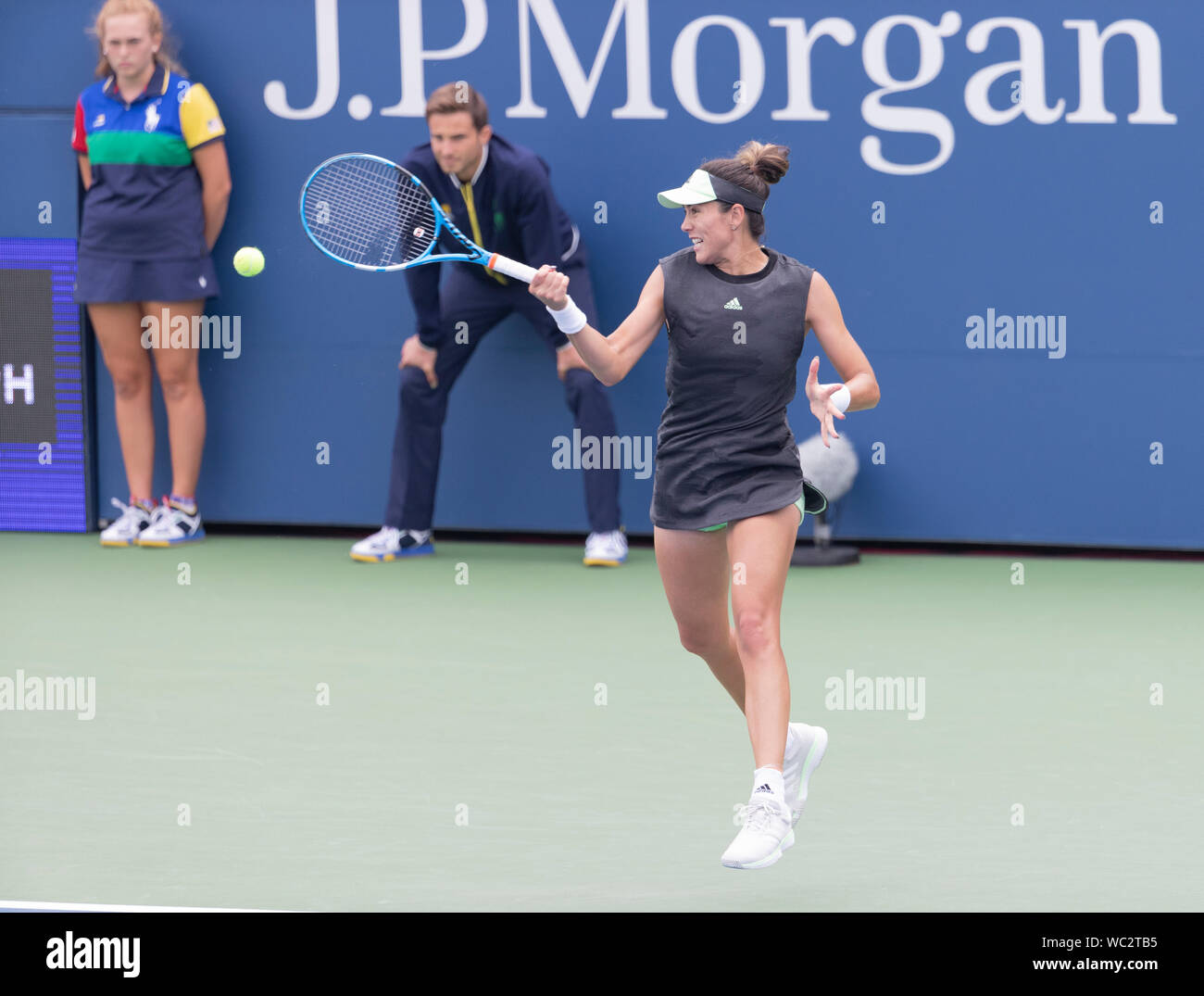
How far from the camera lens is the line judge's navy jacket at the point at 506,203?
324 inches

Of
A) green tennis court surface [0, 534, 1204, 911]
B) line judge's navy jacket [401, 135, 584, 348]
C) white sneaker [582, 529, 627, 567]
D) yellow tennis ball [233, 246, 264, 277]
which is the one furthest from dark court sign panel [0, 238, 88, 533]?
yellow tennis ball [233, 246, 264, 277]

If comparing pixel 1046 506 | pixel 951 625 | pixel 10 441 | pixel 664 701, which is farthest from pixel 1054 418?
pixel 10 441

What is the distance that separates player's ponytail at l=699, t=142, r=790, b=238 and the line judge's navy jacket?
10.8 feet

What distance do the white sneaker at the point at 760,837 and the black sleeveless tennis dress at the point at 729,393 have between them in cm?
70

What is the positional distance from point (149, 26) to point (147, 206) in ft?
2.65

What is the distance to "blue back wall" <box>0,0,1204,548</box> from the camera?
867cm

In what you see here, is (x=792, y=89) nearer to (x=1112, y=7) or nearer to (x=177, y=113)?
(x=1112, y=7)

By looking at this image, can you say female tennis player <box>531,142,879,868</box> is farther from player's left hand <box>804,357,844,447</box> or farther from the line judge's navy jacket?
the line judge's navy jacket

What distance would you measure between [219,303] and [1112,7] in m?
4.34

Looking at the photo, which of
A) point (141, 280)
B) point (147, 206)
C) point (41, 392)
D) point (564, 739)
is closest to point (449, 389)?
point (141, 280)

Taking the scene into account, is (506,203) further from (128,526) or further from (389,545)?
(128,526)

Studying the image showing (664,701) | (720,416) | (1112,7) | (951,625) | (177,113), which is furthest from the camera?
(177,113)

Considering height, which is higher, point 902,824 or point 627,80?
point 627,80

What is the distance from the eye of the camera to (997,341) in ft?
28.9
